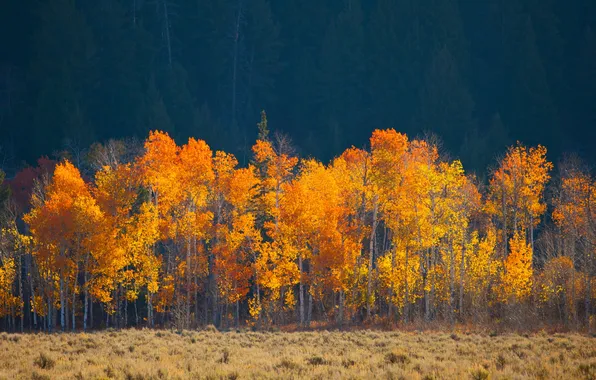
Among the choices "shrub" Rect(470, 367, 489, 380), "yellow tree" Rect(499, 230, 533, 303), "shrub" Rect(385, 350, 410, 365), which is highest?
"yellow tree" Rect(499, 230, 533, 303)

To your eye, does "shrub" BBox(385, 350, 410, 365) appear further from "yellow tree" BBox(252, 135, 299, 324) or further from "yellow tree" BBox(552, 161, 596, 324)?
"yellow tree" BBox(252, 135, 299, 324)

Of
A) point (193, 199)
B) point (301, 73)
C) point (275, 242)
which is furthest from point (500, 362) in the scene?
point (301, 73)

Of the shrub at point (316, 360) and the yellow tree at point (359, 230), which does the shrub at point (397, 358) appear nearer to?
the shrub at point (316, 360)

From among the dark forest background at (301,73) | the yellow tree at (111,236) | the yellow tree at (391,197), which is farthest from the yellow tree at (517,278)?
the dark forest background at (301,73)

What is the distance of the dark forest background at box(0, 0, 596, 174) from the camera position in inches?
3868

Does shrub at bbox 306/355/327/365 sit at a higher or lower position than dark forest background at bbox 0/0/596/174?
lower

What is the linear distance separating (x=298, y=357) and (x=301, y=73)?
117920mm

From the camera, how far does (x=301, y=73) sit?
5281 inches

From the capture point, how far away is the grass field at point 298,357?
1680cm

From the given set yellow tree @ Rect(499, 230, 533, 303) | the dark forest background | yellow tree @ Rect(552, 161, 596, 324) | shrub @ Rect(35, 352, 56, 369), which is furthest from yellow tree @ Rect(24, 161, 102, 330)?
the dark forest background

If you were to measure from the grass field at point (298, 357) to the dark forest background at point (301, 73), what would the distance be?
5476cm

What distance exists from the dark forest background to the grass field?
180ft

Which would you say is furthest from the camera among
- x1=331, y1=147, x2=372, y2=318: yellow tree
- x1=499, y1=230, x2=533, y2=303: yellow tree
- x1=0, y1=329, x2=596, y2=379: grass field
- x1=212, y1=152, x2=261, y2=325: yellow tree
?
x1=212, y1=152, x2=261, y2=325: yellow tree

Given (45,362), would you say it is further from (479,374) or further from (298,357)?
(479,374)
